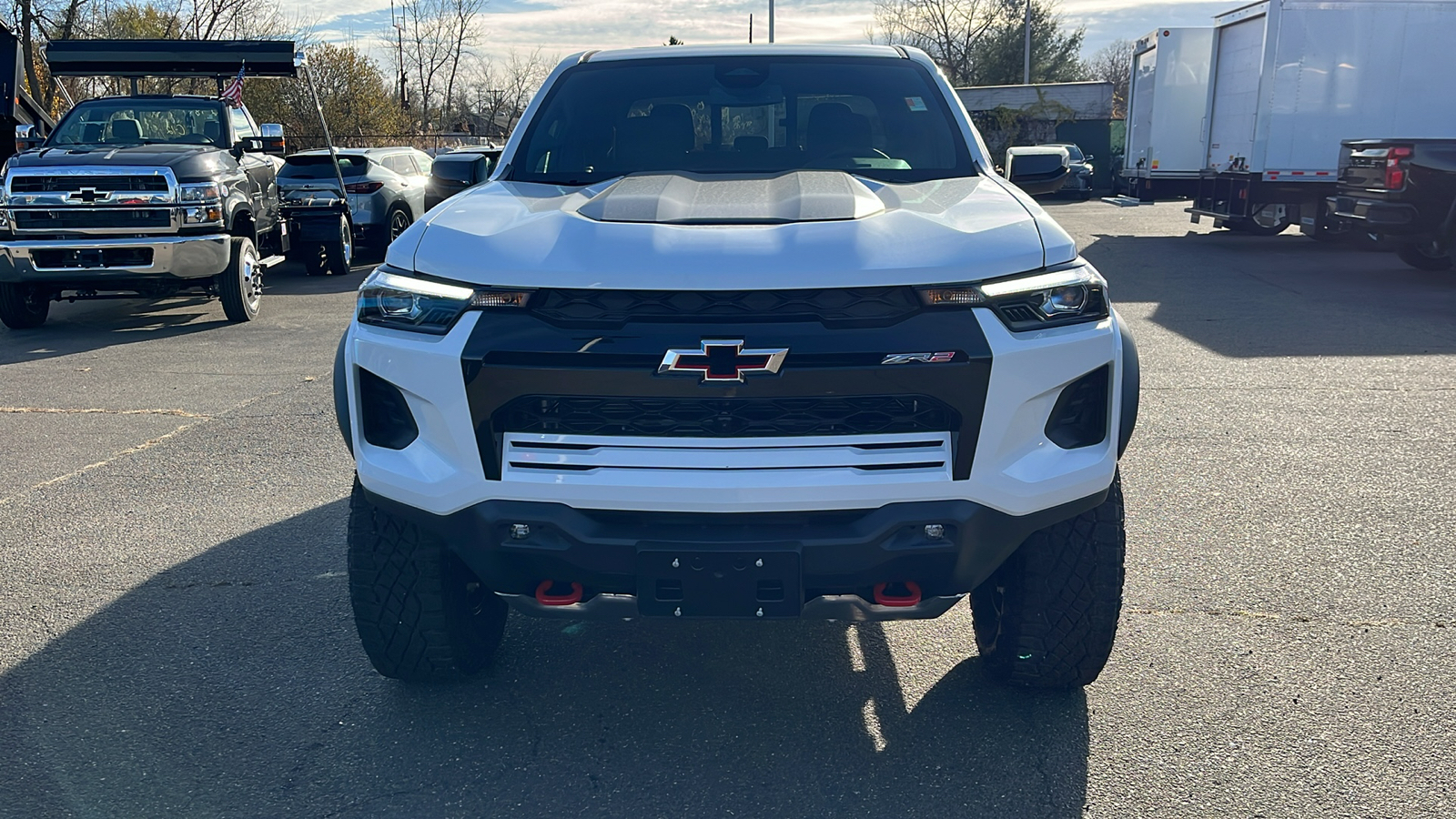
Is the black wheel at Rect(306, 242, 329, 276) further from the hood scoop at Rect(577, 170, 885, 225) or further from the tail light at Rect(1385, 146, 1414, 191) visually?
the tail light at Rect(1385, 146, 1414, 191)

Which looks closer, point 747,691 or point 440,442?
point 440,442

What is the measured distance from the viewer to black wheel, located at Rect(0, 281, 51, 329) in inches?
391

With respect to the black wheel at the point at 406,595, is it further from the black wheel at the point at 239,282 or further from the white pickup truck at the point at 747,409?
the black wheel at the point at 239,282

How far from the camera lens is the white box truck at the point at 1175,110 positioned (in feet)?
64.3

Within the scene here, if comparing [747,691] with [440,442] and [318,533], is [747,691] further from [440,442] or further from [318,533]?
[318,533]

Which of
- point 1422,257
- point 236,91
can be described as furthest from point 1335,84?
point 236,91

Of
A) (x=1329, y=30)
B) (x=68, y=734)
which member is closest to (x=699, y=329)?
(x=68, y=734)

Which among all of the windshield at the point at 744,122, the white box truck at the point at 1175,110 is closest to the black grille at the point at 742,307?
the windshield at the point at 744,122

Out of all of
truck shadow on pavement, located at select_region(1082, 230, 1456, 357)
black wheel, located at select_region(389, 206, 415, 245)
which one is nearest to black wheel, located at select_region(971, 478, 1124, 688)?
truck shadow on pavement, located at select_region(1082, 230, 1456, 357)

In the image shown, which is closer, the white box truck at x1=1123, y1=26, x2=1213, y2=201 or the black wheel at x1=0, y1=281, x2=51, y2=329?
the black wheel at x1=0, y1=281, x2=51, y2=329

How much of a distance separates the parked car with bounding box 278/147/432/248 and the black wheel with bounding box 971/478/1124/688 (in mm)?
11824

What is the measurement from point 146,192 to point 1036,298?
8.92 m

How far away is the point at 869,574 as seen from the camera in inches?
104

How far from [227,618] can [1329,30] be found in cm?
1619
